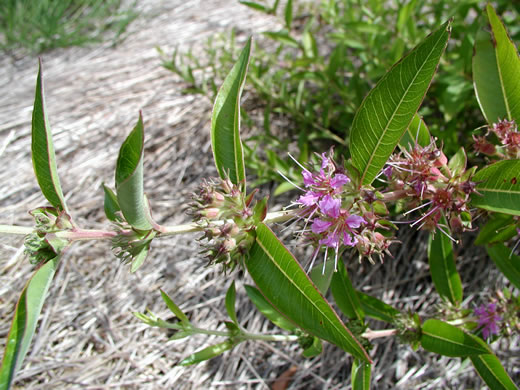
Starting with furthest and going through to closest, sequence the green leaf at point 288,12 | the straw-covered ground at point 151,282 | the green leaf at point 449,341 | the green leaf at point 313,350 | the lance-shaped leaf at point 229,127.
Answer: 1. the green leaf at point 288,12
2. the straw-covered ground at point 151,282
3. the green leaf at point 313,350
4. the green leaf at point 449,341
5. the lance-shaped leaf at point 229,127

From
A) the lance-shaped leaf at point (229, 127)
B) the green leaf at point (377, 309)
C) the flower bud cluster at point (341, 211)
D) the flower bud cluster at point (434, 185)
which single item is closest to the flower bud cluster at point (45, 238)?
the lance-shaped leaf at point (229, 127)

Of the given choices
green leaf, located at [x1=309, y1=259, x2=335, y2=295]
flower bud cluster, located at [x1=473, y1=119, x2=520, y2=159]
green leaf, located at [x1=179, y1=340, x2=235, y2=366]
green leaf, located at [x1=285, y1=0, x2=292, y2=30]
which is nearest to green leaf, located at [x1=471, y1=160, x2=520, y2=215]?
flower bud cluster, located at [x1=473, y1=119, x2=520, y2=159]

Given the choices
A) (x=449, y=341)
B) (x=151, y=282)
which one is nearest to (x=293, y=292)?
(x=449, y=341)

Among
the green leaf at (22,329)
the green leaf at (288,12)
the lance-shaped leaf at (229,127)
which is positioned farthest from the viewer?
the green leaf at (288,12)

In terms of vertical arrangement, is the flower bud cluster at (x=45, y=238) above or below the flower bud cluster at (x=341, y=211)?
above

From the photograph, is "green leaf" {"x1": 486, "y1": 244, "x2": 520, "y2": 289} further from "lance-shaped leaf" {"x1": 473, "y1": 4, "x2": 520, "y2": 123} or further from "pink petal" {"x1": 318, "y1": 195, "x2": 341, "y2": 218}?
"pink petal" {"x1": 318, "y1": 195, "x2": 341, "y2": 218}

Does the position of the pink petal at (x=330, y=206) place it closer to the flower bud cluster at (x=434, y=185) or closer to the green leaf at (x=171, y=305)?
the flower bud cluster at (x=434, y=185)
